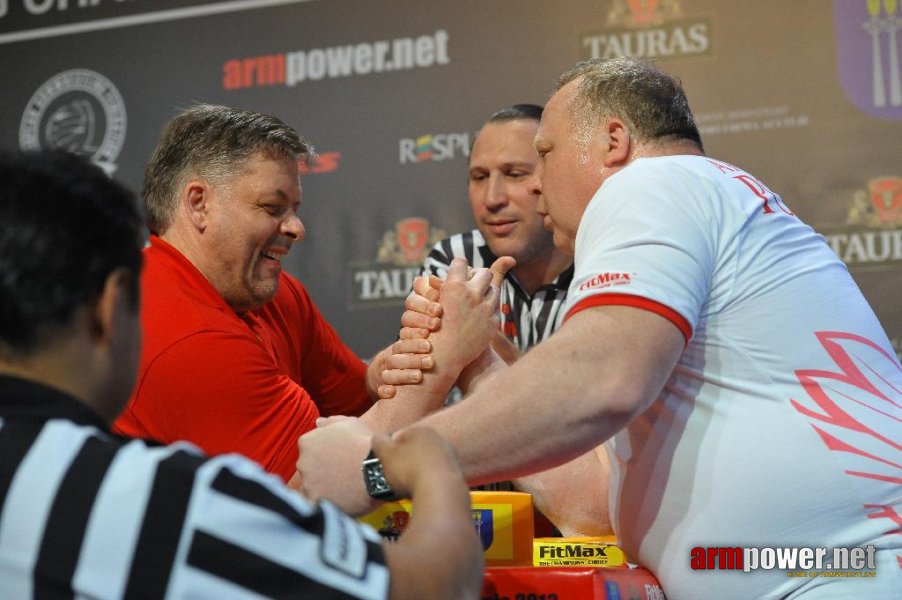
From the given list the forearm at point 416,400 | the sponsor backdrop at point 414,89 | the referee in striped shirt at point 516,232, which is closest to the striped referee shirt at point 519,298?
the referee in striped shirt at point 516,232

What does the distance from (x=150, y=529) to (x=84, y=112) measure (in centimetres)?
392

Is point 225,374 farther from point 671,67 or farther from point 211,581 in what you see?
point 671,67

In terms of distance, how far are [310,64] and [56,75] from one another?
3.99ft

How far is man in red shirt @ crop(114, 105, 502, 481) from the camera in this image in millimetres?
1977

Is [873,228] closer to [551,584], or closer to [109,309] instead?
[551,584]

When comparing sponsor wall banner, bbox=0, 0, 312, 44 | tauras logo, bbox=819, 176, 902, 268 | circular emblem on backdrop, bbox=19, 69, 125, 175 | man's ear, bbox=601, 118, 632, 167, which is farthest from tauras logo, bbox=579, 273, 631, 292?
circular emblem on backdrop, bbox=19, 69, 125, 175

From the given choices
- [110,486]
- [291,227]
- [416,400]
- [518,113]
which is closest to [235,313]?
[291,227]

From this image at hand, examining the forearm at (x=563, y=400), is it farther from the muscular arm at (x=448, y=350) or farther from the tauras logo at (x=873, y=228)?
the tauras logo at (x=873, y=228)

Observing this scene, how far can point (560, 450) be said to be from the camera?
1209 millimetres

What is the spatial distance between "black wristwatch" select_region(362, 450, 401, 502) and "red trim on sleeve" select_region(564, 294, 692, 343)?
0.32 m

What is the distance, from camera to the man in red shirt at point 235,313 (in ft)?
6.48

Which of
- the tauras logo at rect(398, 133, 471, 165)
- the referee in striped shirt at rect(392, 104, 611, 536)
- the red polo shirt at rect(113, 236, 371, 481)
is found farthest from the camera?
the tauras logo at rect(398, 133, 471, 165)

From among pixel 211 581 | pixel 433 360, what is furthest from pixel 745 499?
pixel 211 581

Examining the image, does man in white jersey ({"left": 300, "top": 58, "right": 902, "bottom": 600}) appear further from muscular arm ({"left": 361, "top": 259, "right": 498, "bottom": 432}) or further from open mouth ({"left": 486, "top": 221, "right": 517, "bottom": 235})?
open mouth ({"left": 486, "top": 221, "right": 517, "bottom": 235})
